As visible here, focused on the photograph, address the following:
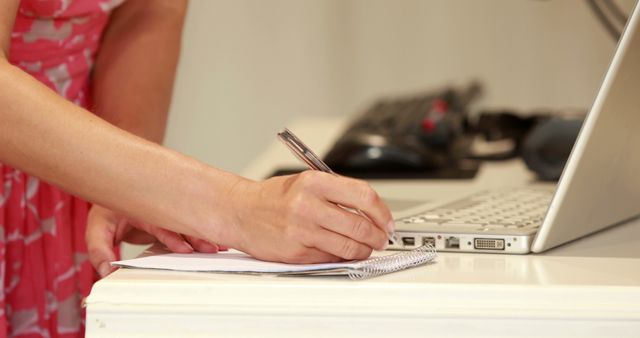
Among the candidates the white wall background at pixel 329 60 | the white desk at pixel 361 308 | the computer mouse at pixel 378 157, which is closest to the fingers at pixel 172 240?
the white desk at pixel 361 308

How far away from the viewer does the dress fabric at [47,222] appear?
1.11 meters

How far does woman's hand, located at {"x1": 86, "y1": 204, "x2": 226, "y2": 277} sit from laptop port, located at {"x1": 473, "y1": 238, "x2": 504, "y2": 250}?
22 cm

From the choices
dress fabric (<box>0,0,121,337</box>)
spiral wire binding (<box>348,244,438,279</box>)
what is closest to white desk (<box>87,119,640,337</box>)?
spiral wire binding (<box>348,244,438,279</box>)

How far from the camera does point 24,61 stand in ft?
3.66

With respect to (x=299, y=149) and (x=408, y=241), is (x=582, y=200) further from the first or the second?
(x=299, y=149)

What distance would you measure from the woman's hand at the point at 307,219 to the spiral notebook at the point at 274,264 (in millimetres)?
13

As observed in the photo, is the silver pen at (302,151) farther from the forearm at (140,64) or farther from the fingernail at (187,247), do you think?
the forearm at (140,64)

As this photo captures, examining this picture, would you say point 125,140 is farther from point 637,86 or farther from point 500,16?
point 500,16

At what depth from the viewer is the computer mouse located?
4.94 ft

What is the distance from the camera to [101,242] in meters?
0.92

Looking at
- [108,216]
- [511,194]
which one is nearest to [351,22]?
[511,194]

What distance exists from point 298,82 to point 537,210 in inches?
93.4

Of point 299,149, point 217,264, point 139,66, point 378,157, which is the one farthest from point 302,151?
point 378,157

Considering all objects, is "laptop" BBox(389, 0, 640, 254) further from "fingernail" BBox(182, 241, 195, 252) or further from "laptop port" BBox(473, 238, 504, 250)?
"fingernail" BBox(182, 241, 195, 252)
